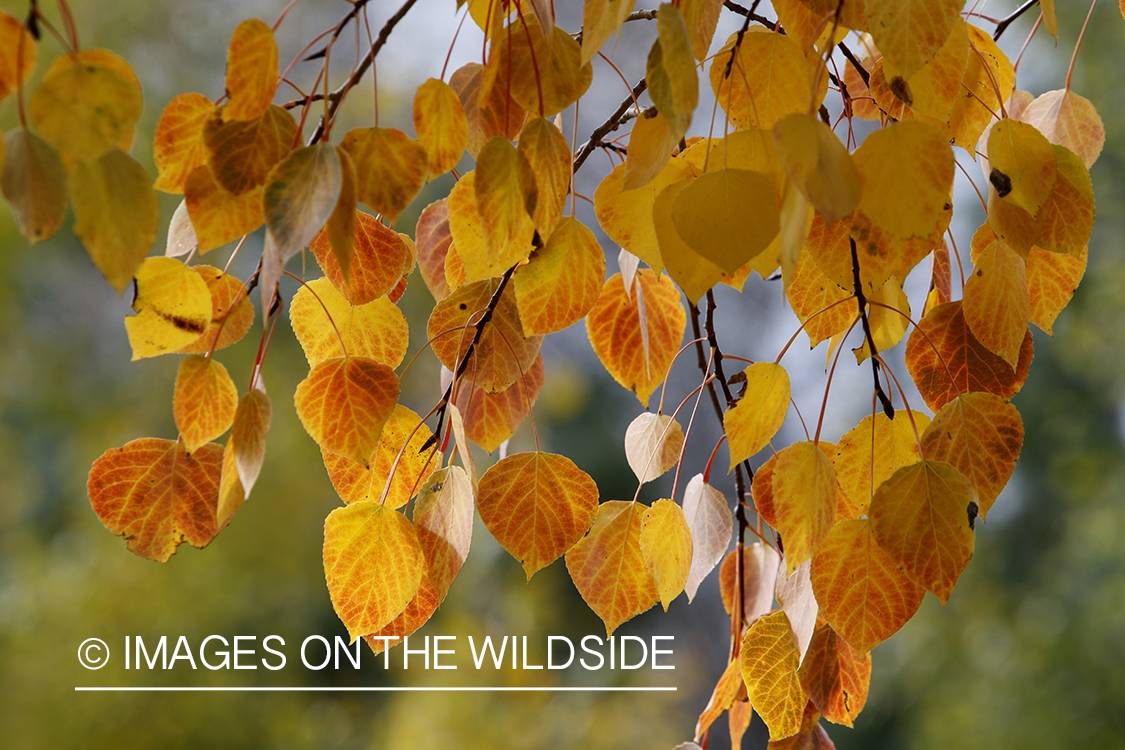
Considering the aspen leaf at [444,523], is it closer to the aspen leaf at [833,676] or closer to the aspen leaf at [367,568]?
the aspen leaf at [367,568]

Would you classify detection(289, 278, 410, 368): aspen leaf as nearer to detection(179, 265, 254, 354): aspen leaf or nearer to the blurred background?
detection(179, 265, 254, 354): aspen leaf

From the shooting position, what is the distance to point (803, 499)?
0.19 meters

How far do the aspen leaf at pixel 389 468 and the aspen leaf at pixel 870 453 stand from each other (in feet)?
0.37

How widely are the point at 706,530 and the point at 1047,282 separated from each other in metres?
0.13

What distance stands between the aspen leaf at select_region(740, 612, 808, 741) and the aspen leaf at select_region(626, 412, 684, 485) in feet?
0.18

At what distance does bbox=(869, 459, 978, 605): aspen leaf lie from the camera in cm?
18

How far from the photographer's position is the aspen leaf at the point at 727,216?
0.15 metres

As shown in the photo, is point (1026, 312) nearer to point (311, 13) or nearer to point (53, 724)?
point (53, 724)

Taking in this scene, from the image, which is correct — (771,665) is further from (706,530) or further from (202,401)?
(202,401)
